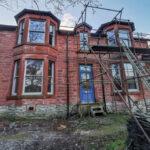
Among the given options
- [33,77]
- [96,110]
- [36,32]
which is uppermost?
[36,32]

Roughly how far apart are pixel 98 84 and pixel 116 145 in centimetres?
450

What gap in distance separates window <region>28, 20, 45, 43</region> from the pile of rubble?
701 centimetres

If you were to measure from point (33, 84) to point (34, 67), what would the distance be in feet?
3.79

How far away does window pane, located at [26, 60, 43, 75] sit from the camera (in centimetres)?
617

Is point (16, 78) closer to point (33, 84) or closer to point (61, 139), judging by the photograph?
point (33, 84)

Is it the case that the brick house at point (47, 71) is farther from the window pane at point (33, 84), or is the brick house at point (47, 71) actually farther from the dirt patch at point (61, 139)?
the dirt patch at point (61, 139)

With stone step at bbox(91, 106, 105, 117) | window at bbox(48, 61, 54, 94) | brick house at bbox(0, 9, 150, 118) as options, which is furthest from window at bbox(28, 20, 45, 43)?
stone step at bbox(91, 106, 105, 117)

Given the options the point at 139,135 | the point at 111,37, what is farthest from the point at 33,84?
the point at 111,37

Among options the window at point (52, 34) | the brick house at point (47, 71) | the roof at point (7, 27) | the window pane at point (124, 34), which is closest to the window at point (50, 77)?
the brick house at point (47, 71)

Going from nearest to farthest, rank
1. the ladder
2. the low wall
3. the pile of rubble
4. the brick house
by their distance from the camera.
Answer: the pile of rubble → the ladder → the low wall → the brick house

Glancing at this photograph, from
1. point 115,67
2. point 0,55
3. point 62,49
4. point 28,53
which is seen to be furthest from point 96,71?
point 0,55

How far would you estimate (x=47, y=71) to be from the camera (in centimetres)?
632

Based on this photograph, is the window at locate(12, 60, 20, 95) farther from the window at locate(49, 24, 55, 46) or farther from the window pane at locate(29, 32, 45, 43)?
the window at locate(49, 24, 55, 46)

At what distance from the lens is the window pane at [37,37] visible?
6.71 meters
